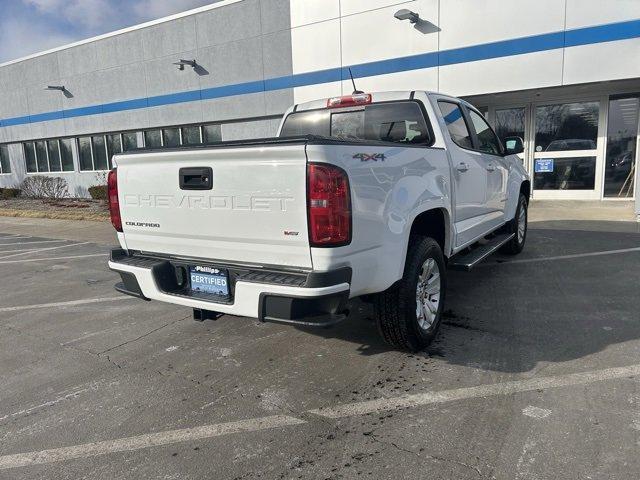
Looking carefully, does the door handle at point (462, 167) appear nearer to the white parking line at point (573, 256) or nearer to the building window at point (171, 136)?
the white parking line at point (573, 256)

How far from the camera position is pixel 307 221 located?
287cm

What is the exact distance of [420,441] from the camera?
2695 millimetres

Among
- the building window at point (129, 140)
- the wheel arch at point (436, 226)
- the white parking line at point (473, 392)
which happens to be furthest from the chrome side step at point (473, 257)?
the building window at point (129, 140)

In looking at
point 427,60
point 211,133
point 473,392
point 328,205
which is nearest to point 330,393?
point 473,392

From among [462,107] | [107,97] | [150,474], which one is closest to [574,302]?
[462,107]

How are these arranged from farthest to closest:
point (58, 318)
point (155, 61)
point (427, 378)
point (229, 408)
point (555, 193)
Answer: point (155, 61)
point (555, 193)
point (58, 318)
point (427, 378)
point (229, 408)

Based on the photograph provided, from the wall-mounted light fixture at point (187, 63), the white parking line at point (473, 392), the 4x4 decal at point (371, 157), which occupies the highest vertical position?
the wall-mounted light fixture at point (187, 63)

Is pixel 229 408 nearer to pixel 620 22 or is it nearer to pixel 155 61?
pixel 620 22

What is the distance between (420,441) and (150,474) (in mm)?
1484

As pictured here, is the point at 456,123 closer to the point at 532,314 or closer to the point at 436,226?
the point at 436,226

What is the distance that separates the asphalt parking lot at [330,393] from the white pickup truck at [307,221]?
0.54 meters

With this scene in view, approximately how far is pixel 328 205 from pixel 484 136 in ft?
11.8

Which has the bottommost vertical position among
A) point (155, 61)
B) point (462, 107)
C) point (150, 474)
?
point (150, 474)

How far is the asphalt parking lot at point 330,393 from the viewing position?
2.58m
